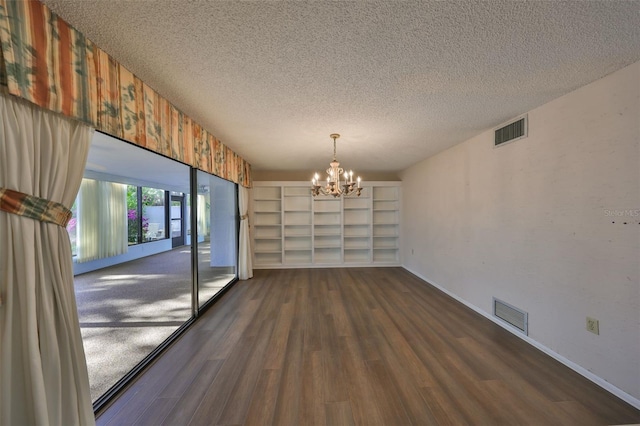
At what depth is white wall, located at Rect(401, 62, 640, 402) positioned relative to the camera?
63.7 inches

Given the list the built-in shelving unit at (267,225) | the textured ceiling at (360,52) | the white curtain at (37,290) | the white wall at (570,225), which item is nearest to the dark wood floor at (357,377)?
the white wall at (570,225)

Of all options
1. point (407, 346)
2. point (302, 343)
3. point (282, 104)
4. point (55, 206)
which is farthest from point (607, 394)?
point (55, 206)

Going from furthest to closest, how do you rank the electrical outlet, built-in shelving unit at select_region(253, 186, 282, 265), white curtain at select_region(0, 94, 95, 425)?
1. built-in shelving unit at select_region(253, 186, 282, 265)
2. the electrical outlet
3. white curtain at select_region(0, 94, 95, 425)

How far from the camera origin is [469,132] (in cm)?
291

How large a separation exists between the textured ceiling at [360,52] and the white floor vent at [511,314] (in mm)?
2161

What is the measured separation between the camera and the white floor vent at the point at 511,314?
2381 mm

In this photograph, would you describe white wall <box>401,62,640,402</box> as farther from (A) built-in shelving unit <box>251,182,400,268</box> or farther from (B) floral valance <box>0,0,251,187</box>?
(B) floral valance <box>0,0,251,187</box>

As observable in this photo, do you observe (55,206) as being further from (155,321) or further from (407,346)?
(407,346)

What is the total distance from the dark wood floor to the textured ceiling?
238cm

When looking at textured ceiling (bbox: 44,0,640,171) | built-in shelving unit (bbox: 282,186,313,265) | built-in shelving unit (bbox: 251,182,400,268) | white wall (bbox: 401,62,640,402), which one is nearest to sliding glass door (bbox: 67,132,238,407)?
built-in shelving unit (bbox: 251,182,400,268)

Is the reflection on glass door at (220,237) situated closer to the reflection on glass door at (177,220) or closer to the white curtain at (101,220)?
the white curtain at (101,220)

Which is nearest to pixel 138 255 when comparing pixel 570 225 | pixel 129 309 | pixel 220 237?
pixel 220 237

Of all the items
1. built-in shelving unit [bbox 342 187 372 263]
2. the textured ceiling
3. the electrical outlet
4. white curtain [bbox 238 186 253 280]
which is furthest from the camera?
built-in shelving unit [bbox 342 187 372 263]

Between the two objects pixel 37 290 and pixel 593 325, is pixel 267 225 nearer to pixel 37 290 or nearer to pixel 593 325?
pixel 37 290
